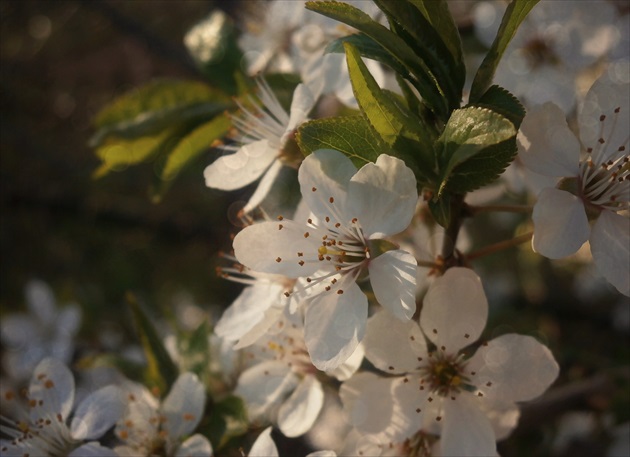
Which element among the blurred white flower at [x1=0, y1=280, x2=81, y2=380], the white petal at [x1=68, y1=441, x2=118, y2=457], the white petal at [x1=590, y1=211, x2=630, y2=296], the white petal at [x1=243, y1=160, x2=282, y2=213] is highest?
the white petal at [x1=243, y1=160, x2=282, y2=213]

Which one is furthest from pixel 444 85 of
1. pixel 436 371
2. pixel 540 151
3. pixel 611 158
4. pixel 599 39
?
pixel 599 39

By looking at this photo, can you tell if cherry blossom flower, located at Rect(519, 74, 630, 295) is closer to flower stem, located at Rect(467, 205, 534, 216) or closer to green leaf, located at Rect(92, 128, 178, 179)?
flower stem, located at Rect(467, 205, 534, 216)

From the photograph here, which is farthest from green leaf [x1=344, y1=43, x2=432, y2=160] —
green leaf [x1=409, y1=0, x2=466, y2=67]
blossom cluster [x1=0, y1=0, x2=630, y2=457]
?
green leaf [x1=409, y1=0, x2=466, y2=67]

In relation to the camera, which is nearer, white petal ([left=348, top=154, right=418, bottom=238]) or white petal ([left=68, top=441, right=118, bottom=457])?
white petal ([left=348, top=154, right=418, bottom=238])

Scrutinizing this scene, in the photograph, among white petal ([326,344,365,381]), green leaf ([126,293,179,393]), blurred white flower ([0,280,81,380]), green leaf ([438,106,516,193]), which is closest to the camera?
green leaf ([438,106,516,193])

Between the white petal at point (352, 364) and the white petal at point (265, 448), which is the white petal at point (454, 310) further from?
the white petal at point (265, 448)

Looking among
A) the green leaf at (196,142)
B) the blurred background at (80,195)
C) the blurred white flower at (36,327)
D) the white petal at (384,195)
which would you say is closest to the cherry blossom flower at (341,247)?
the white petal at (384,195)
